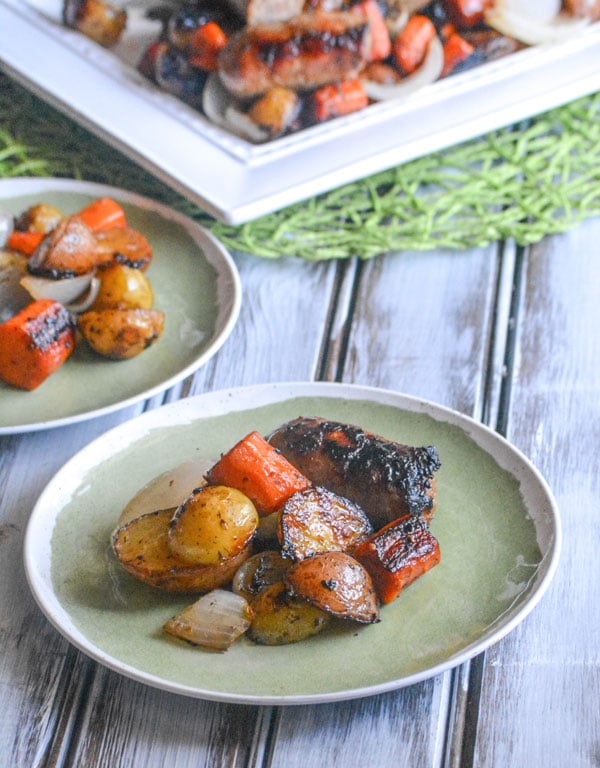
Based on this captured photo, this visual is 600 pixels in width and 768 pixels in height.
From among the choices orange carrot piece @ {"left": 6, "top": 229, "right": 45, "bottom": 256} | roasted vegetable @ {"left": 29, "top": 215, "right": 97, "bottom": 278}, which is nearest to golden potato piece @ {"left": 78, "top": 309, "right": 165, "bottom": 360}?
roasted vegetable @ {"left": 29, "top": 215, "right": 97, "bottom": 278}

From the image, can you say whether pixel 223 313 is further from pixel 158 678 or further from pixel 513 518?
pixel 158 678

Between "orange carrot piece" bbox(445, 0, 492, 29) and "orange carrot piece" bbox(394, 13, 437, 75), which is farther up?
"orange carrot piece" bbox(394, 13, 437, 75)

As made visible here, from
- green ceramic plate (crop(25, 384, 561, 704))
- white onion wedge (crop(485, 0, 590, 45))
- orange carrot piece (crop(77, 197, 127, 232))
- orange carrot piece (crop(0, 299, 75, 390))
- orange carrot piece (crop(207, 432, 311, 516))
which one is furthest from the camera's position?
white onion wedge (crop(485, 0, 590, 45))

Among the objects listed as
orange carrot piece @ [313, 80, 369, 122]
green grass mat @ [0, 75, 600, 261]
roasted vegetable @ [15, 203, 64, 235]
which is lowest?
green grass mat @ [0, 75, 600, 261]

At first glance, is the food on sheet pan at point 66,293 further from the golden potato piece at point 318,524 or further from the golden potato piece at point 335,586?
the golden potato piece at point 335,586

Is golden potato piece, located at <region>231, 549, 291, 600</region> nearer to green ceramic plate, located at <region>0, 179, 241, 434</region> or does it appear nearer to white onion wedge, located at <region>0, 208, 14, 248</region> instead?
green ceramic plate, located at <region>0, 179, 241, 434</region>

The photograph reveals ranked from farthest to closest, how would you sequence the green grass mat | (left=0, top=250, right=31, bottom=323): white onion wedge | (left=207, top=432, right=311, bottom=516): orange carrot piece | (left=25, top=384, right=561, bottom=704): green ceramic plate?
the green grass mat, (left=0, top=250, right=31, bottom=323): white onion wedge, (left=207, top=432, right=311, bottom=516): orange carrot piece, (left=25, top=384, right=561, bottom=704): green ceramic plate
